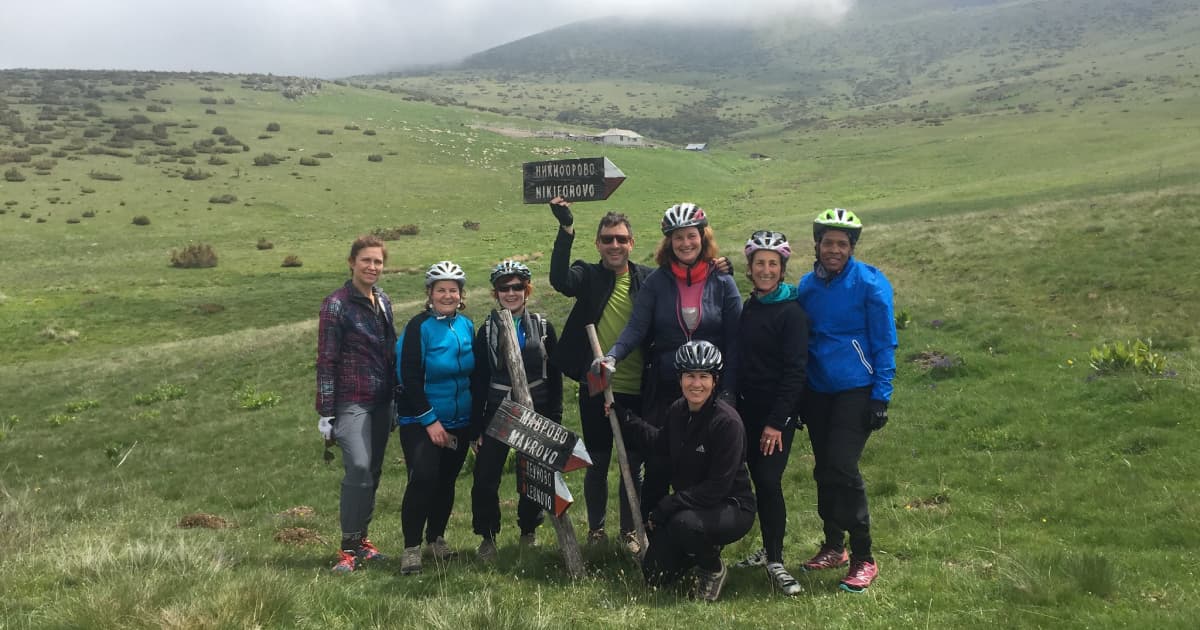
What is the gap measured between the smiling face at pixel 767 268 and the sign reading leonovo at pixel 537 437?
7.03 ft

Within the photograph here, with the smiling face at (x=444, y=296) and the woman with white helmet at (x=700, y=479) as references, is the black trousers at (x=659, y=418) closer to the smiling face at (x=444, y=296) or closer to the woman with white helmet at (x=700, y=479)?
the woman with white helmet at (x=700, y=479)

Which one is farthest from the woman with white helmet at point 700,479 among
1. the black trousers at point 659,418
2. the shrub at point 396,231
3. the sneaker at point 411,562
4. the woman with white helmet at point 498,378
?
the shrub at point 396,231

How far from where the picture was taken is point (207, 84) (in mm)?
111125

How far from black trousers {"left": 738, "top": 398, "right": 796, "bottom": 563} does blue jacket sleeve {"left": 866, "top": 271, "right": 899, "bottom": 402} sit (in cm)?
81

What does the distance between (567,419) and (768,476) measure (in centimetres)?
820

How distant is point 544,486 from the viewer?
6281 millimetres

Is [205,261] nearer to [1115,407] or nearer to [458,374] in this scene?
[458,374]

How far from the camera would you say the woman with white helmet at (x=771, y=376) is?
5758 millimetres

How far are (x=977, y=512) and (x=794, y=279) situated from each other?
47.8 feet

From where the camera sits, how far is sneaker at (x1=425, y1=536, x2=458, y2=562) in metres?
7.02

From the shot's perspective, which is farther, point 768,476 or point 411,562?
point 411,562

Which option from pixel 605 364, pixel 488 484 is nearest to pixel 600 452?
pixel 488 484

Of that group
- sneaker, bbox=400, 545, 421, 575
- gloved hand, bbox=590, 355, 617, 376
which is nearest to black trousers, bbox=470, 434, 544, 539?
sneaker, bbox=400, 545, 421, 575

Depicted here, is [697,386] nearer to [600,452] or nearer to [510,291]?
[600,452]
